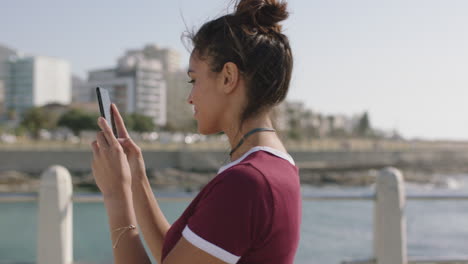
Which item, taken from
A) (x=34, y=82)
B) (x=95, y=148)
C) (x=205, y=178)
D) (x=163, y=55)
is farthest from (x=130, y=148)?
(x=163, y=55)

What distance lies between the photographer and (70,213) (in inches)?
134

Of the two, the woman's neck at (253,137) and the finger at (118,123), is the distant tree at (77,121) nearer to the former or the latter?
the finger at (118,123)

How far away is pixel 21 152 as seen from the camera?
149ft

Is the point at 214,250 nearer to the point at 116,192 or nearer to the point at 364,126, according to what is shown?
the point at 116,192

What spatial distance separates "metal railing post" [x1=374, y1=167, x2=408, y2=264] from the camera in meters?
3.39

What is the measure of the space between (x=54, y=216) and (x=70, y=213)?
119 millimetres

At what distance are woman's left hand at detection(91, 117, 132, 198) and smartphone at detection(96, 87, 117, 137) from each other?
6 centimetres

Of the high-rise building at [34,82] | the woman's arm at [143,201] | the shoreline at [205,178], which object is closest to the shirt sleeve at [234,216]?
the woman's arm at [143,201]

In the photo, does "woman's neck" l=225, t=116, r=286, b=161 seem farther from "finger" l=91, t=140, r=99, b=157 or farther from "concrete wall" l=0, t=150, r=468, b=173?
"concrete wall" l=0, t=150, r=468, b=173

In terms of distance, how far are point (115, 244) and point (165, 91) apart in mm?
102027

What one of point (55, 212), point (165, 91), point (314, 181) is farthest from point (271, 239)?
point (165, 91)

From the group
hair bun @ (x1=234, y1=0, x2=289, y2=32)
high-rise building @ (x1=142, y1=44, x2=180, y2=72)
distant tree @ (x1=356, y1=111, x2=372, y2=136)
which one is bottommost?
distant tree @ (x1=356, y1=111, x2=372, y2=136)

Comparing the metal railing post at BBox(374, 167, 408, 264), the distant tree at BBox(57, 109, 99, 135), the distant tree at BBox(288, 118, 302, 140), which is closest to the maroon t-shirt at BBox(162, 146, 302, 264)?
the metal railing post at BBox(374, 167, 408, 264)

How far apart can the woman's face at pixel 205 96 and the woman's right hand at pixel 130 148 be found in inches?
8.6
